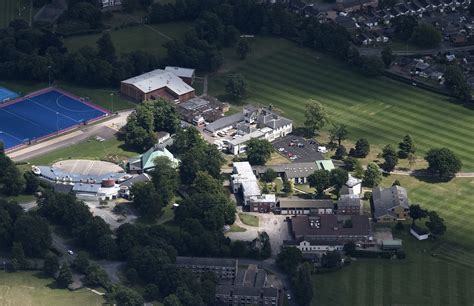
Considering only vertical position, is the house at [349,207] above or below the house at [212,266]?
above

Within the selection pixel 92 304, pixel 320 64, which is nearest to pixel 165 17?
pixel 320 64

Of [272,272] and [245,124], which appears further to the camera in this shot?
[245,124]

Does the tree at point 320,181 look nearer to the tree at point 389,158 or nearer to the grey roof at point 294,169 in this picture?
the grey roof at point 294,169

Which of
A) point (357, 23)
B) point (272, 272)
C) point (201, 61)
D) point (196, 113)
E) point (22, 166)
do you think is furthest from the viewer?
point (357, 23)

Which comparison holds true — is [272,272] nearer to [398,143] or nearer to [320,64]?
[398,143]

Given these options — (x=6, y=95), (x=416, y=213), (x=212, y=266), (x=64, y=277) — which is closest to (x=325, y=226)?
(x=416, y=213)

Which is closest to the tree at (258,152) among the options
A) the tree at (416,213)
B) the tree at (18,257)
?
the tree at (416,213)

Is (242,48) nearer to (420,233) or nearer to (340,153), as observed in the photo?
(340,153)
